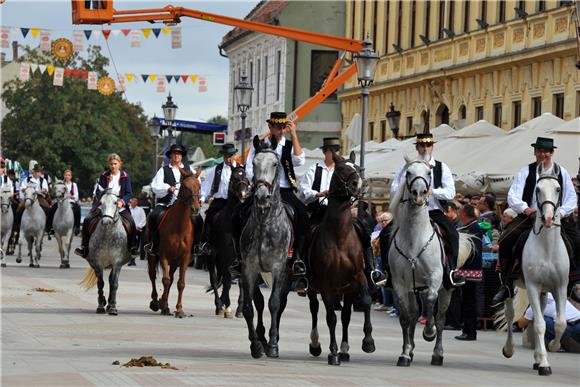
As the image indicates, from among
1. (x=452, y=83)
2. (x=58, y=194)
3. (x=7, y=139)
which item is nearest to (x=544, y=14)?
(x=452, y=83)

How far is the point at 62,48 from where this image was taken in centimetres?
5919

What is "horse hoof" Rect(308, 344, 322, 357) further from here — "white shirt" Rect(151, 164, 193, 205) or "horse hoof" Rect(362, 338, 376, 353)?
"white shirt" Rect(151, 164, 193, 205)

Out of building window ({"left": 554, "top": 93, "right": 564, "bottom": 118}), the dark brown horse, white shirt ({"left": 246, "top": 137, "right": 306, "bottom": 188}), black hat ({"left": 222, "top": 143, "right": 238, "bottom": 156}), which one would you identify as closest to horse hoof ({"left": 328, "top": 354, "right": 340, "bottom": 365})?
the dark brown horse

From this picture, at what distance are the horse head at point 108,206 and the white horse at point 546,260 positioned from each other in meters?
8.19

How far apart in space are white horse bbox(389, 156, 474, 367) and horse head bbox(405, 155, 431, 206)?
1 centimetres

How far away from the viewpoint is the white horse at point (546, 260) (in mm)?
16828

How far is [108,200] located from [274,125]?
20.4 ft

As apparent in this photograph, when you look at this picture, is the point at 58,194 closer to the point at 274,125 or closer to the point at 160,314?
the point at 160,314

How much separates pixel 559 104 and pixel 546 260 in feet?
89.3

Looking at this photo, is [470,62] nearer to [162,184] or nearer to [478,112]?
[478,112]

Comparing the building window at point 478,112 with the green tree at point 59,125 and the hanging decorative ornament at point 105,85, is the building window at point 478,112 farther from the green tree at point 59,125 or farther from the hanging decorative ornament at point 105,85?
the green tree at point 59,125

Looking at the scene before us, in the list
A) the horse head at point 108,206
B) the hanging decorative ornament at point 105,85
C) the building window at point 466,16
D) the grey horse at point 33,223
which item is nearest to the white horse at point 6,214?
the grey horse at point 33,223

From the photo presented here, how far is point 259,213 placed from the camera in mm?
17281

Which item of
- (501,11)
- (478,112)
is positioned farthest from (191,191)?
(478,112)
